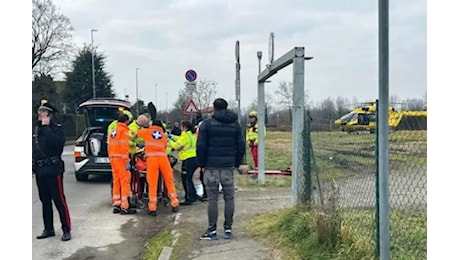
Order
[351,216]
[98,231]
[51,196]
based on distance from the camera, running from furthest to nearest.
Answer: [98,231] < [51,196] < [351,216]

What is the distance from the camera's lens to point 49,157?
7336 millimetres

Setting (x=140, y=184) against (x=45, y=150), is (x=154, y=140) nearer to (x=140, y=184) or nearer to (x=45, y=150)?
(x=140, y=184)

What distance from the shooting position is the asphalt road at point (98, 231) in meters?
6.96

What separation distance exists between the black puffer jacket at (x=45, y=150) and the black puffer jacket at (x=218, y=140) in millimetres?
2021

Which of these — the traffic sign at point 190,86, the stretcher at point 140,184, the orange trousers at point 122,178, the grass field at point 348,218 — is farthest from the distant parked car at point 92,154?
the grass field at point 348,218

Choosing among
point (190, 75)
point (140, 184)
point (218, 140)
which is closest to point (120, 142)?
point (140, 184)

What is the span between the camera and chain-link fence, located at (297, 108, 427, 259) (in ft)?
16.0

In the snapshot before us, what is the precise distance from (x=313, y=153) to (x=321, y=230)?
153 centimetres

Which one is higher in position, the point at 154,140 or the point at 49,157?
the point at 154,140

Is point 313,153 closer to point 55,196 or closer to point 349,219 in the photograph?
point 349,219

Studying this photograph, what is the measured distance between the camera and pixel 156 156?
9.07m

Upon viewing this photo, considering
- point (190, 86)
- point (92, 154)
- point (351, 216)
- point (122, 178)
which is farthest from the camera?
point (190, 86)

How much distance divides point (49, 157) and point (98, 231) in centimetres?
151

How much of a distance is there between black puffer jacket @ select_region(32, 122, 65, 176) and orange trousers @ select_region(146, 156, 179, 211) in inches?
77.8
